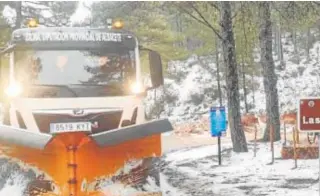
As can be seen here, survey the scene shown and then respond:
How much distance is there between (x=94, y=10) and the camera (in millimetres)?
3930

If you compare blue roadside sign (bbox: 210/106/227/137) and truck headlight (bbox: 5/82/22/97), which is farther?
blue roadside sign (bbox: 210/106/227/137)

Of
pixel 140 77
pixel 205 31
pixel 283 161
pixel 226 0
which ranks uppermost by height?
pixel 226 0

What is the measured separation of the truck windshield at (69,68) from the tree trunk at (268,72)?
1.17 meters

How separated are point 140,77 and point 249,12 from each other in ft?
5.87

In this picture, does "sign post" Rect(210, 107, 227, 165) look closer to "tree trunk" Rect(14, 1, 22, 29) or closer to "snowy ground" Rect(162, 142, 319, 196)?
"snowy ground" Rect(162, 142, 319, 196)

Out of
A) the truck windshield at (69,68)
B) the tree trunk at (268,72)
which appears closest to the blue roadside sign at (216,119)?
the tree trunk at (268,72)

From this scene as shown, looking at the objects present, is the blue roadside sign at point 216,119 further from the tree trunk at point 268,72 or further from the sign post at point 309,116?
the sign post at point 309,116

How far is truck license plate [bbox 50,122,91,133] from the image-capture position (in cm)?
295

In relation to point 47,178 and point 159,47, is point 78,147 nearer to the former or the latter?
point 47,178

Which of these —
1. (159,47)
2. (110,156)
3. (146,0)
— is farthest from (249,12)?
(110,156)

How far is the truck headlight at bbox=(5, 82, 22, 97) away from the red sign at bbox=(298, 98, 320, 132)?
1492 mm

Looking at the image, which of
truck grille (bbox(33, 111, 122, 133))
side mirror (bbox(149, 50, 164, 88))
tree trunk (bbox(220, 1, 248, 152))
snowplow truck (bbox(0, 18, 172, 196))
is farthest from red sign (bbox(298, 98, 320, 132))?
tree trunk (bbox(220, 1, 248, 152))

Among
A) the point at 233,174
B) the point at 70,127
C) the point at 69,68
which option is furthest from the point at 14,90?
the point at 233,174

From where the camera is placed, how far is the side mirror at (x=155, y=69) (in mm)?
3482
